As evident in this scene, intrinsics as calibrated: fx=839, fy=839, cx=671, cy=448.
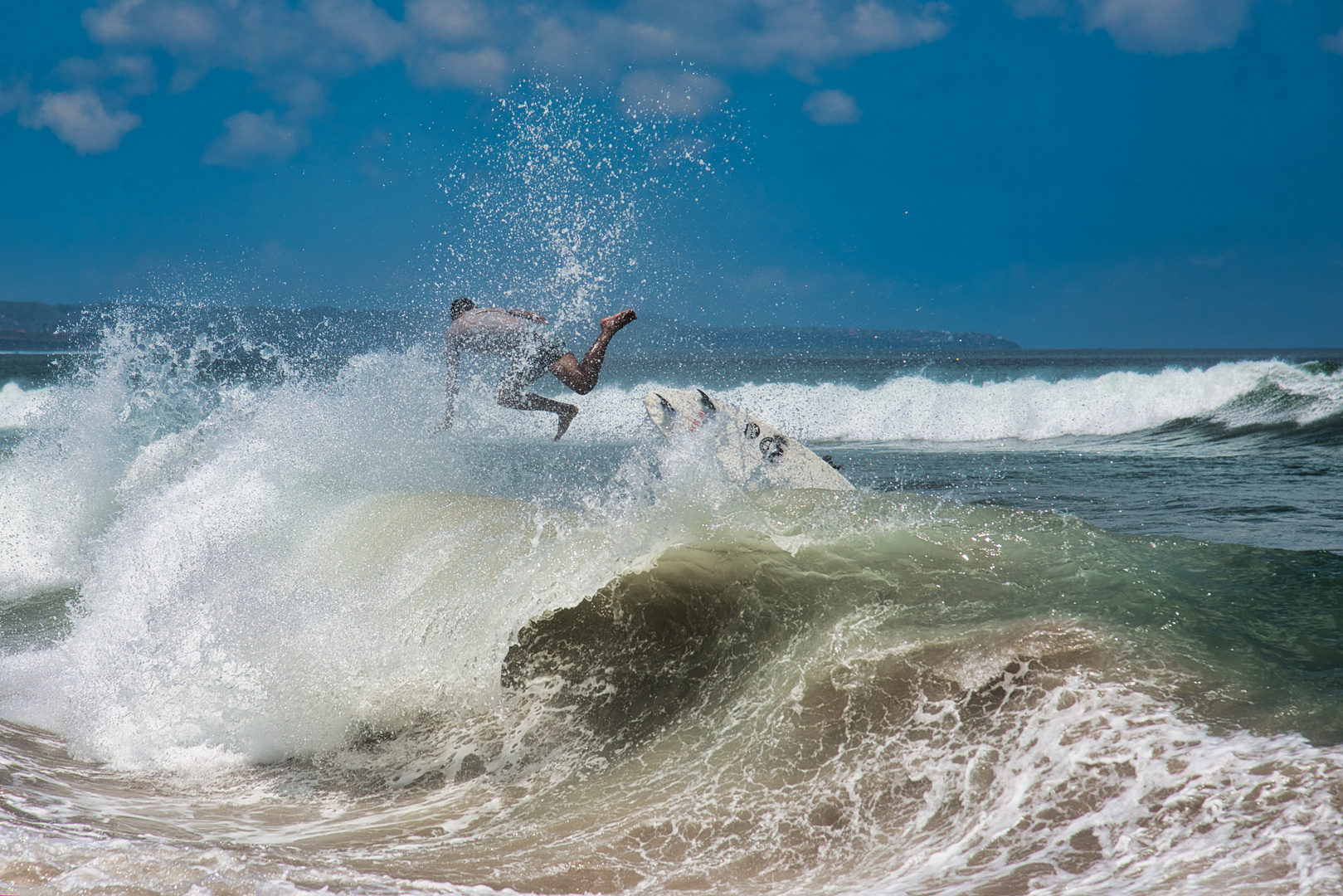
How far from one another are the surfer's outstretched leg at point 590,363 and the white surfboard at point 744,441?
937mm

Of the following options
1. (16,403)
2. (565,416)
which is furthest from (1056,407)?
(16,403)

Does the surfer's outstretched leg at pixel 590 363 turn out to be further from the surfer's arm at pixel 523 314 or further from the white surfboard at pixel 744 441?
the white surfboard at pixel 744 441

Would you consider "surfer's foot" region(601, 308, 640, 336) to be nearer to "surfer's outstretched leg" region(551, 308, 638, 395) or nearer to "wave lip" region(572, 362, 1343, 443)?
"surfer's outstretched leg" region(551, 308, 638, 395)

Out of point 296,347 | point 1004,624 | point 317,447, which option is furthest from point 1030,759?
point 296,347

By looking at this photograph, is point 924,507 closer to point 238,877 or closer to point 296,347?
point 238,877

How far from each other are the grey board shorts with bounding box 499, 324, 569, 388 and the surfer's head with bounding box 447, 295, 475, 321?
2.33 ft

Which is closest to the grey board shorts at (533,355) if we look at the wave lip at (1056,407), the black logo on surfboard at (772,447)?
the black logo on surfboard at (772,447)

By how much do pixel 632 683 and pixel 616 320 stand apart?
3323 mm

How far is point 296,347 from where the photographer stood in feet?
198

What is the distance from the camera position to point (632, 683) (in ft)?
15.4

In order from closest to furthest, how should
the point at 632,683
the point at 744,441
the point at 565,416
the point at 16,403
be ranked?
the point at 632,683, the point at 565,416, the point at 744,441, the point at 16,403

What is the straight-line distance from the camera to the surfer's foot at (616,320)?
691 centimetres

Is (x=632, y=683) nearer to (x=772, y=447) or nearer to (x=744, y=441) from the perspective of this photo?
(x=744, y=441)

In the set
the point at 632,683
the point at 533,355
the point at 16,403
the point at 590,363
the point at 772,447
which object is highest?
the point at 16,403
